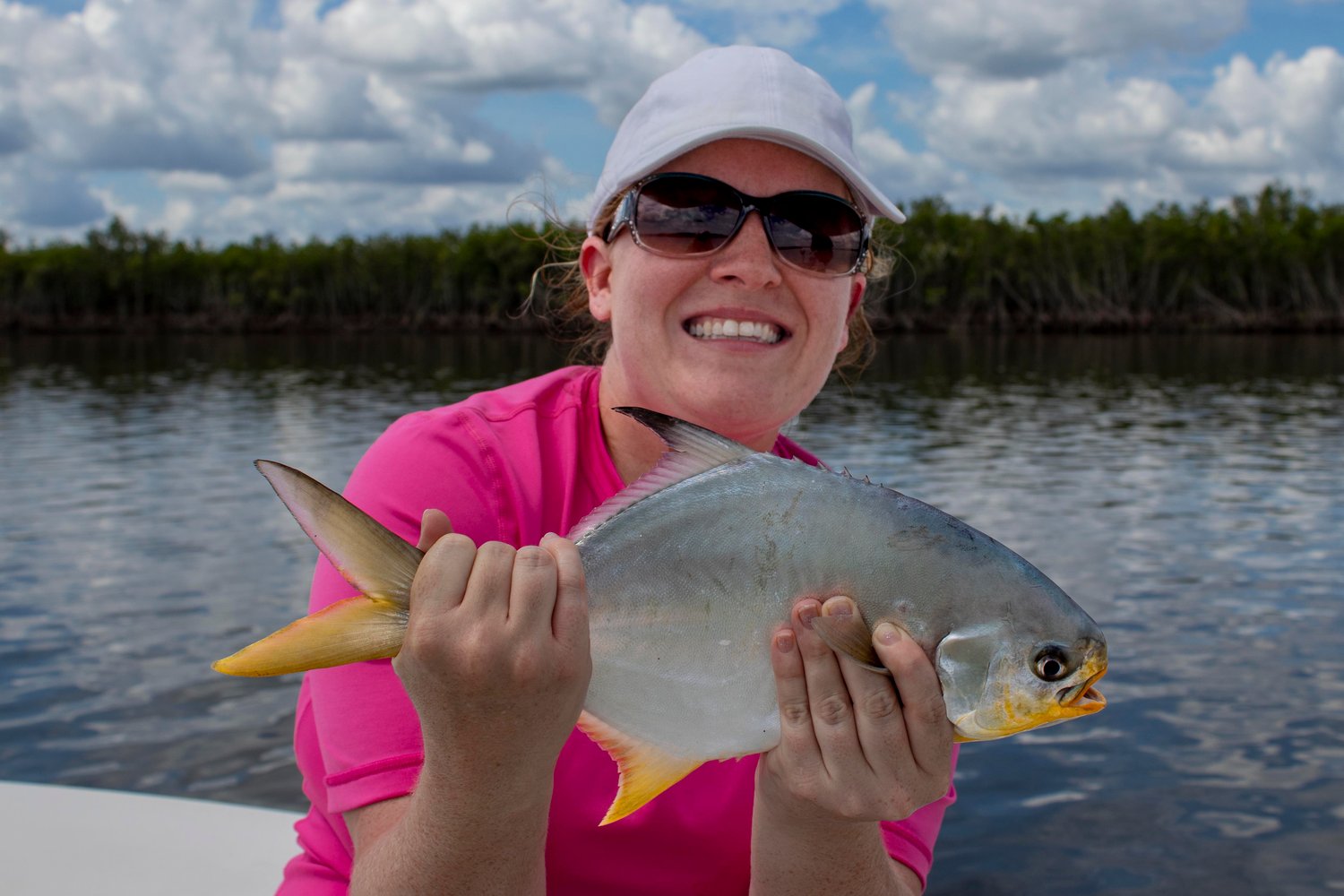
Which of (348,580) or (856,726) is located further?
(856,726)

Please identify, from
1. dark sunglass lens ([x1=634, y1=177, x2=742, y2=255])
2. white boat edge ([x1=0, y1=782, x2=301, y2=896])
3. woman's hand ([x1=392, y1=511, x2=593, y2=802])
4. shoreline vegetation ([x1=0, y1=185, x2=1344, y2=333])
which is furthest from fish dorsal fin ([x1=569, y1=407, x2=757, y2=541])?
shoreline vegetation ([x1=0, y1=185, x2=1344, y2=333])

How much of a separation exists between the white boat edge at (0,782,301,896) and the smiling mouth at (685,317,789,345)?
2.18 meters

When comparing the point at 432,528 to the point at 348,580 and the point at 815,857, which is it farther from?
the point at 815,857

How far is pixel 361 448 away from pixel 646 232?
21.6 metres

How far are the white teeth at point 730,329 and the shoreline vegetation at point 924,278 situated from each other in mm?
85791

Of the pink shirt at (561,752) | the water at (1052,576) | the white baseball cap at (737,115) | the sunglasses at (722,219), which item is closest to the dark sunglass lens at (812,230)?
the sunglasses at (722,219)

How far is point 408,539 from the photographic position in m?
2.62

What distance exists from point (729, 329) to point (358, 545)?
3.91ft

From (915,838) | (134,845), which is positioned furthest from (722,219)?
(134,845)

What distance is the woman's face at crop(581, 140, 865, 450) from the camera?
285cm

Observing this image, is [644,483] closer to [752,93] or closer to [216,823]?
[752,93]

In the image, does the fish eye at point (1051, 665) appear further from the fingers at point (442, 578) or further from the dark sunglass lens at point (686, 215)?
the dark sunglass lens at point (686, 215)

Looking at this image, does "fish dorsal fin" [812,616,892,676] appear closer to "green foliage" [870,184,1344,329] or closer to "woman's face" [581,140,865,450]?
"woman's face" [581,140,865,450]

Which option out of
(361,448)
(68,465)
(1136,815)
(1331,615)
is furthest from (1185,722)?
(68,465)
